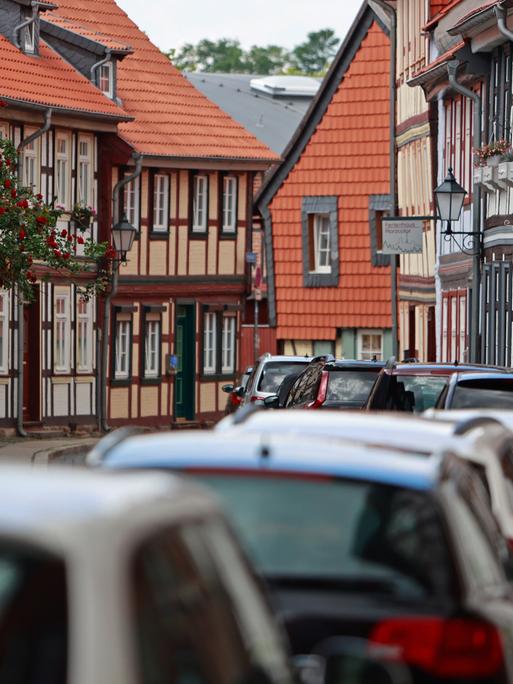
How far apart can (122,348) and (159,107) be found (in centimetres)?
667

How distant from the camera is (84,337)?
43906 millimetres

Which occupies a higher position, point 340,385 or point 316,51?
point 316,51

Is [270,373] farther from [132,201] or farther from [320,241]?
[320,241]

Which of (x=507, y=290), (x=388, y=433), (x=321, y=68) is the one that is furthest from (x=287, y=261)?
(x=321, y=68)

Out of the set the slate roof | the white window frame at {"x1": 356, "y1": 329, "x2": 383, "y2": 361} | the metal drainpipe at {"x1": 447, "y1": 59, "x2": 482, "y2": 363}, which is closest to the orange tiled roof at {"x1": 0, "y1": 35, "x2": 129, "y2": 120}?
the metal drainpipe at {"x1": 447, "y1": 59, "x2": 482, "y2": 363}

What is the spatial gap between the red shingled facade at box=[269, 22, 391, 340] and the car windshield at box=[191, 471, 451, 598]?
4819cm

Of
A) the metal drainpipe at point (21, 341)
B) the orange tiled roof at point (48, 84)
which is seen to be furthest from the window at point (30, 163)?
the orange tiled roof at point (48, 84)

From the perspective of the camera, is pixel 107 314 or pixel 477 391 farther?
pixel 107 314

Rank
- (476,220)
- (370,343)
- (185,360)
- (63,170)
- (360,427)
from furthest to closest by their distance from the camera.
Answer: (370,343), (185,360), (63,170), (476,220), (360,427)

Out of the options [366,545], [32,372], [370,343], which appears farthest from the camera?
[370,343]

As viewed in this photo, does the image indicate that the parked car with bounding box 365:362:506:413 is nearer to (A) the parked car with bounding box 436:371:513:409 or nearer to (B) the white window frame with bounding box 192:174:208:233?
(A) the parked car with bounding box 436:371:513:409

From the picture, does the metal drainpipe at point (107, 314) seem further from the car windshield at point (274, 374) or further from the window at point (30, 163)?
the car windshield at point (274, 374)

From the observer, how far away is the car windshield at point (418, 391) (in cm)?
1786

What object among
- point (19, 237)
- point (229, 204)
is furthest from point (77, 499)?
point (229, 204)
